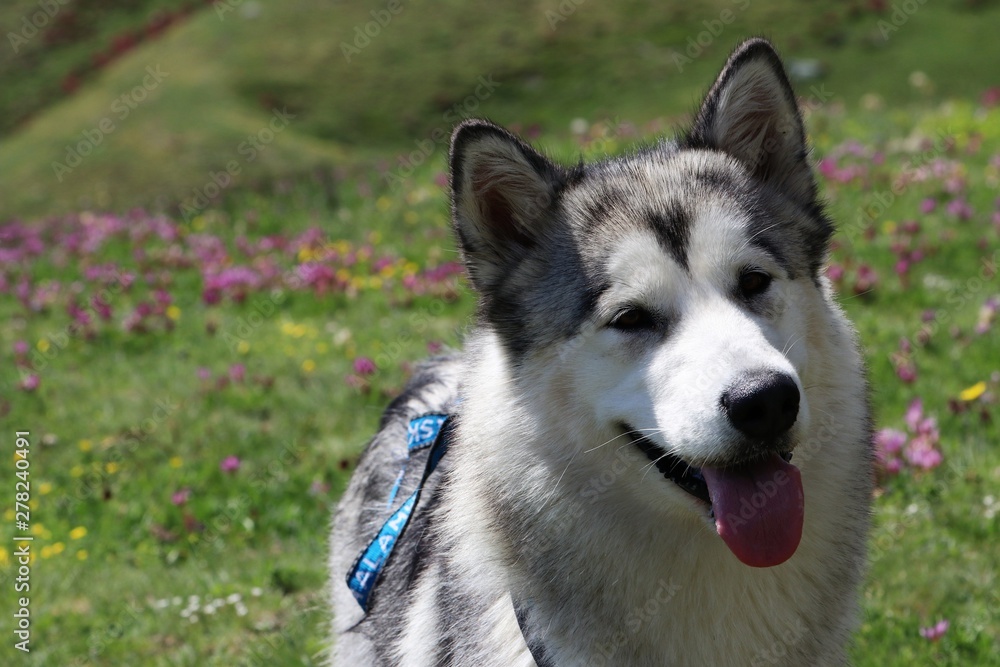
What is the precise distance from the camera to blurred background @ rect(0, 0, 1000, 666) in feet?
16.7

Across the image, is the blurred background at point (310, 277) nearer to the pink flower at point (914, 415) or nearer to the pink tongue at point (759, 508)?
the pink flower at point (914, 415)

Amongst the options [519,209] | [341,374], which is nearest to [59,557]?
[341,374]

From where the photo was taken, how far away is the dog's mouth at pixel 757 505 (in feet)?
9.08

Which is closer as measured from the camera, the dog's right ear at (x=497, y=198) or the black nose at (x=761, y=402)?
the black nose at (x=761, y=402)

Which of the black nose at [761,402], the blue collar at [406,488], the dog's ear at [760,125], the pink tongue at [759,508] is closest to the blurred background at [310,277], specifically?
the dog's ear at [760,125]

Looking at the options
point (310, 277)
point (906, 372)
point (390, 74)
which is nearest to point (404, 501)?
point (906, 372)

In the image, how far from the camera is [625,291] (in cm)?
302

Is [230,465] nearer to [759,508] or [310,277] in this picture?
[310,277]

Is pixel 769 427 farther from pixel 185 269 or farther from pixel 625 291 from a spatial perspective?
pixel 185 269

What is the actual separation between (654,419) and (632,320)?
39 cm

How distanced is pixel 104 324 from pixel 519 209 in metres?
6.72

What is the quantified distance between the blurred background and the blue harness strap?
3.95 feet

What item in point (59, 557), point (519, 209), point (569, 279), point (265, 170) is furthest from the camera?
point (265, 170)

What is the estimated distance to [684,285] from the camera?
2988 mm
